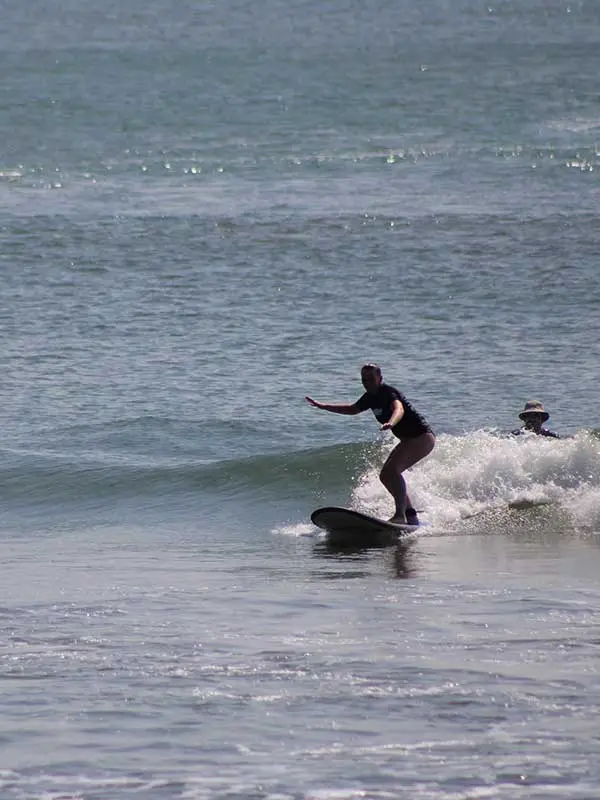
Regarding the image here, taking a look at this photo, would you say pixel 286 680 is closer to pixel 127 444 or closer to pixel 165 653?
pixel 165 653

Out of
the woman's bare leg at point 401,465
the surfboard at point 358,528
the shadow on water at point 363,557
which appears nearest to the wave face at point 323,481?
the woman's bare leg at point 401,465

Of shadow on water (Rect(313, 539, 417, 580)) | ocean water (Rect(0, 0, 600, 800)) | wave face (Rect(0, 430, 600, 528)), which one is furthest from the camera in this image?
wave face (Rect(0, 430, 600, 528))

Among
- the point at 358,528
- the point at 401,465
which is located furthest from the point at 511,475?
the point at 358,528

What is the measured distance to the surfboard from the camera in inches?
632

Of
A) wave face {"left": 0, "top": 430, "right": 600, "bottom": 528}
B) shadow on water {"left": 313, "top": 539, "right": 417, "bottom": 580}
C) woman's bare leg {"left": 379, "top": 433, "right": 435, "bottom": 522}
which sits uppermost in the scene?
woman's bare leg {"left": 379, "top": 433, "right": 435, "bottom": 522}

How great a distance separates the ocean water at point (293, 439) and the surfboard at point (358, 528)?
48cm

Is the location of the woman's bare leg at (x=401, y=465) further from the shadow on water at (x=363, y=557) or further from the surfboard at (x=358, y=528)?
the shadow on water at (x=363, y=557)

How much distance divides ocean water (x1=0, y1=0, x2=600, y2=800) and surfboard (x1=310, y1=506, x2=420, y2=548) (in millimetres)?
482

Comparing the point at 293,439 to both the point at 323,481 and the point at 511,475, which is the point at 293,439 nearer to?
the point at 323,481

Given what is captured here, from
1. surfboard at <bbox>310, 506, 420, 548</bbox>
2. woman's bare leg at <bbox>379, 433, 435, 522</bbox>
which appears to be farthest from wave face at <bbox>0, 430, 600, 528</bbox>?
surfboard at <bbox>310, 506, 420, 548</bbox>

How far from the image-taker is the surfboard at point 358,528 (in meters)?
16.1

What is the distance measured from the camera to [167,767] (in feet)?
29.9

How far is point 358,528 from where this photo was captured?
16172 millimetres

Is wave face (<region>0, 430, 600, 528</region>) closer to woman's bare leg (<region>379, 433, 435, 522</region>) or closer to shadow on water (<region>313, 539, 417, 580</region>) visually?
woman's bare leg (<region>379, 433, 435, 522</region>)
